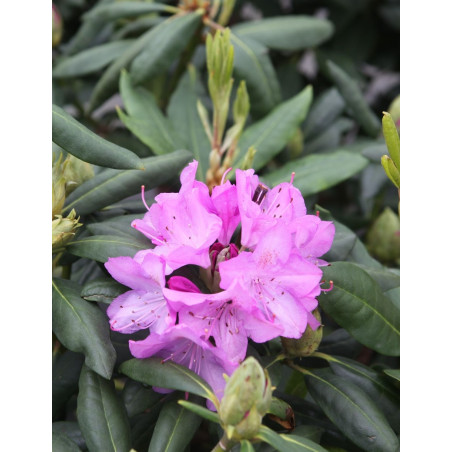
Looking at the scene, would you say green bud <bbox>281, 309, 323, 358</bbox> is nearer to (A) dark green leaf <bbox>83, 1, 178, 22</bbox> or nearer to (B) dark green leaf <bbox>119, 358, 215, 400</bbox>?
(B) dark green leaf <bbox>119, 358, 215, 400</bbox>

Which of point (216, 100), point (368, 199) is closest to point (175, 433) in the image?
point (216, 100)

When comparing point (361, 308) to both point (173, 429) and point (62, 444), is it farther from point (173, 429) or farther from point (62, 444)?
point (62, 444)

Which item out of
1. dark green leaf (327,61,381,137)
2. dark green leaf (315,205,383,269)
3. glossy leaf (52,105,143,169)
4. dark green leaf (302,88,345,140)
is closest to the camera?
glossy leaf (52,105,143,169)

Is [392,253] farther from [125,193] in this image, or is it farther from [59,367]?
[59,367]

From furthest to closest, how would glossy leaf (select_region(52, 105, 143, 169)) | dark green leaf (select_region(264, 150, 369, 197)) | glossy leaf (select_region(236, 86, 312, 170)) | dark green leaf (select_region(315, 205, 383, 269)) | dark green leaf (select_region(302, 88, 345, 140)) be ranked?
1. dark green leaf (select_region(302, 88, 345, 140))
2. glossy leaf (select_region(236, 86, 312, 170))
3. dark green leaf (select_region(264, 150, 369, 197))
4. dark green leaf (select_region(315, 205, 383, 269))
5. glossy leaf (select_region(52, 105, 143, 169))

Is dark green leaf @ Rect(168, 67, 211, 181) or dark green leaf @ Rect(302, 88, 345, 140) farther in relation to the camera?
dark green leaf @ Rect(302, 88, 345, 140)

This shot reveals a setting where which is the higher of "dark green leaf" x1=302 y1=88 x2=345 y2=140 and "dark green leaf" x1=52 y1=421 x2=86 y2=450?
"dark green leaf" x1=302 y1=88 x2=345 y2=140

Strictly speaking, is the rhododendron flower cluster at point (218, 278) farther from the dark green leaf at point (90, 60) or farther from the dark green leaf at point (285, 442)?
the dark green leaf at point (90, 60)

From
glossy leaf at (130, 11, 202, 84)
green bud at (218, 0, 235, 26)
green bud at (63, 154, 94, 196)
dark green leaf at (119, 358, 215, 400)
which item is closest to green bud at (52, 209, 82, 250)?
green bud at (63, 154, 94, 196)
